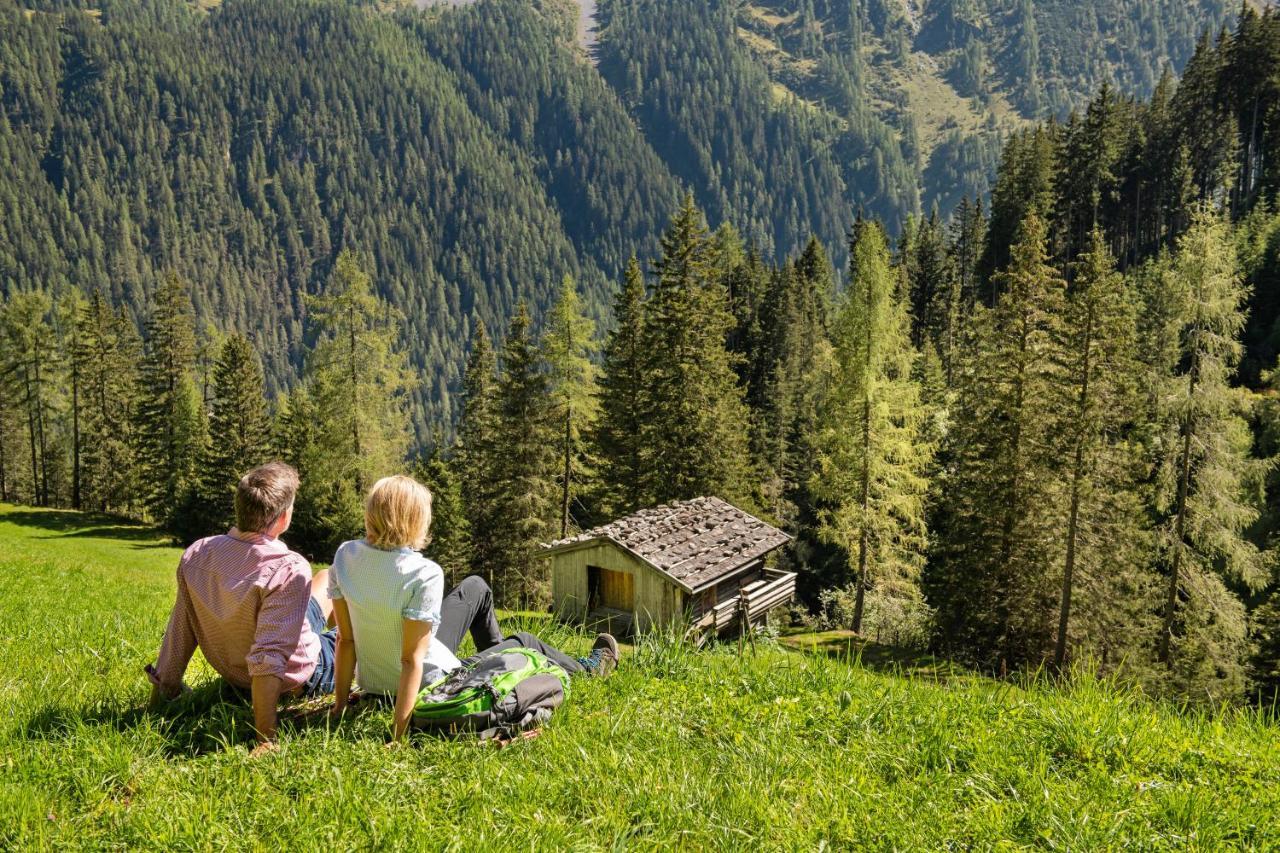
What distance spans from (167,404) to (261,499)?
55.7 m

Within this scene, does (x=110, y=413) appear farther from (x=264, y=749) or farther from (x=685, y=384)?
(x=264, y=749)

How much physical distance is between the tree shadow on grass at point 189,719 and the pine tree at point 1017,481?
22.1 meters

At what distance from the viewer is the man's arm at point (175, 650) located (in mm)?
5062

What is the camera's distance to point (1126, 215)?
68812 mm

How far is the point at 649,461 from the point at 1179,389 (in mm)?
19355

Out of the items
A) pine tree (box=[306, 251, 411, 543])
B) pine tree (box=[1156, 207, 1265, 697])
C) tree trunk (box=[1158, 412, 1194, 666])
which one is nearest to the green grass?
pine tree (box=[1156, 207, 1265, 697])

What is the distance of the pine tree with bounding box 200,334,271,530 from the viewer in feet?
149

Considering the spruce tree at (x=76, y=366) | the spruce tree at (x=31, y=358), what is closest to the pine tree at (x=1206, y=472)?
the spruce tree at (x=76, y=366)

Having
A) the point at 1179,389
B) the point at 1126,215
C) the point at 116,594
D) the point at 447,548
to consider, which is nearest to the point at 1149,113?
the point at 1126,215

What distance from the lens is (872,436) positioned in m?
30.1

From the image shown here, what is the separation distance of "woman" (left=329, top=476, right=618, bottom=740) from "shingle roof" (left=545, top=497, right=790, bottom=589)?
56.0 feet

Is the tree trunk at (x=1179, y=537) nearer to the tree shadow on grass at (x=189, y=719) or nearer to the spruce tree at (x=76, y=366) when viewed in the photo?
the tree shadow on grass at (x=189, y=719)

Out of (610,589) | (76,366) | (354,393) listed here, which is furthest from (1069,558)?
(76,366)

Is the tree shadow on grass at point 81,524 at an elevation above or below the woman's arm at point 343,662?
below
